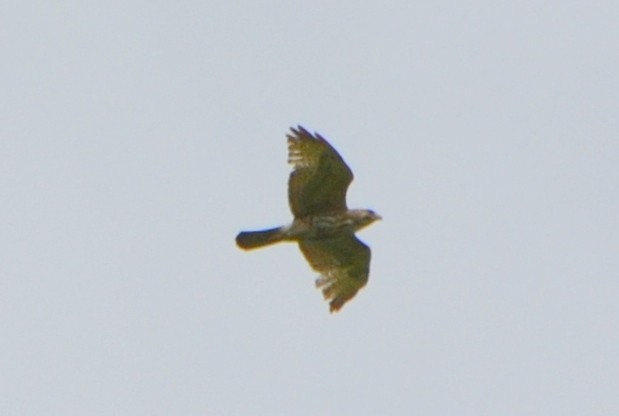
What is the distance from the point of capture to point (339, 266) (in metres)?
28.0

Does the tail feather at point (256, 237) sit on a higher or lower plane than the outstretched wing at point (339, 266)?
higher

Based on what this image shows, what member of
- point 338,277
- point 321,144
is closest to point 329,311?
point 338,277

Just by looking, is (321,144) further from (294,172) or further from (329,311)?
(329,311)

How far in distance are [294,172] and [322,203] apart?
54 cm

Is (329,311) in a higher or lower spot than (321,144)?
lower

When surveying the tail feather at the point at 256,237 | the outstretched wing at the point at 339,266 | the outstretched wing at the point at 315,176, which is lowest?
the outstretched wing at the point at 339,266

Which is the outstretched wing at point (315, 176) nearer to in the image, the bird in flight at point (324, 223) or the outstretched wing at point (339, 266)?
the bird in flight at point (324, 223)

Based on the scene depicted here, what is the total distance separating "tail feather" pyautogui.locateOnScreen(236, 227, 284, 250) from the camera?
27406mm

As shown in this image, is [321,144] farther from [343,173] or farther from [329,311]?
[329,311]

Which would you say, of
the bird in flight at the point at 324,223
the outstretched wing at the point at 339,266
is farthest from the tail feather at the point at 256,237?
the outstretched wing at the point at 339,266

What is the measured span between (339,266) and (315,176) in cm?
144

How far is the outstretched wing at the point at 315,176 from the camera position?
1063 inches

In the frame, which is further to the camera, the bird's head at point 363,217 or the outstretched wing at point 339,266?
the outstretched wing at point 339,266

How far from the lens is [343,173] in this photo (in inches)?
1067
